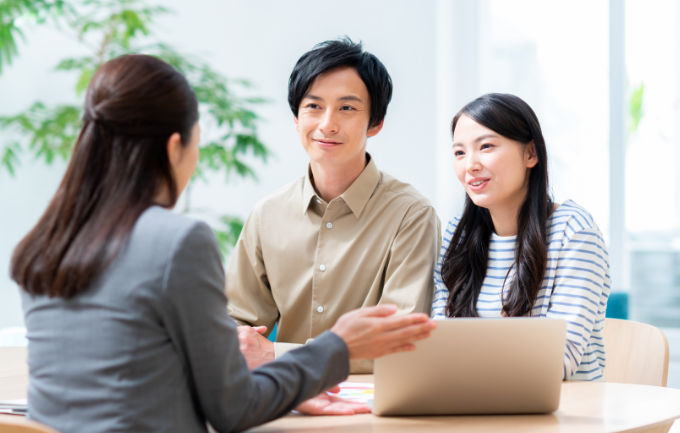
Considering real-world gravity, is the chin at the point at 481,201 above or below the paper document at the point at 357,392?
above

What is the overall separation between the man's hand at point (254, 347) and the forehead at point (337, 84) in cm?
74

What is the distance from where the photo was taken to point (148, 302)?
795 mm

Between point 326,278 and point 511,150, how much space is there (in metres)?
0.64

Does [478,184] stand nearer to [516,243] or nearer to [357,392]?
[516,243]

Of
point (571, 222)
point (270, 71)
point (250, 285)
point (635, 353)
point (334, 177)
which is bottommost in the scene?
point (635, 353)

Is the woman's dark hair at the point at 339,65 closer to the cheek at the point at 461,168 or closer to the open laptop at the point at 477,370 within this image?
the cheek at the point at 461,168

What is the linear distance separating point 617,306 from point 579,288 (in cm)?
142

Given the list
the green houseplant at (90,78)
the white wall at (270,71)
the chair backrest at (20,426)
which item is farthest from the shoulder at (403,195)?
the white wall at (270,71)

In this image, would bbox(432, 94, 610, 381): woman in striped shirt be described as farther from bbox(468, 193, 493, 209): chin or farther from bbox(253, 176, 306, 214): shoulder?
bbox(253, 176, 306, 214): shoulder

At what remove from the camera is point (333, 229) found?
183 centimetres

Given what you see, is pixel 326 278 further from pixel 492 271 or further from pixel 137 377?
pixel 137 377

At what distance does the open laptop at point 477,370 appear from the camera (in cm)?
97

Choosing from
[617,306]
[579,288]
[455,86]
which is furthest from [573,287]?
[455,86]

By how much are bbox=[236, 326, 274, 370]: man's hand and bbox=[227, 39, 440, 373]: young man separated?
1.02ft
